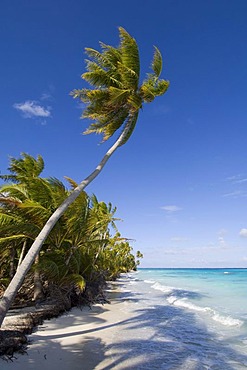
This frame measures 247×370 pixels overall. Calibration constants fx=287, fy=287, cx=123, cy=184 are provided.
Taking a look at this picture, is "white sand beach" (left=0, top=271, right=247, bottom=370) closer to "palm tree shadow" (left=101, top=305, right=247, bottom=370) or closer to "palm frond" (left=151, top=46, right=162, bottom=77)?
"palm tree shadow" (left=101, top=305, right=247, bottom=370)

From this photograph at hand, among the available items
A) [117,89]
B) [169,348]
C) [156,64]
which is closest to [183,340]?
[169,348]

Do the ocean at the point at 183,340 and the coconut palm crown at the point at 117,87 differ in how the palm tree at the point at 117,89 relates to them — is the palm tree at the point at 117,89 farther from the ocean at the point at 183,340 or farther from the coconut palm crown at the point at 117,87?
the ocean at the point at 183,340

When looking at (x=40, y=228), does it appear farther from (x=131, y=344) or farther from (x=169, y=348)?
(x=169, y=348)

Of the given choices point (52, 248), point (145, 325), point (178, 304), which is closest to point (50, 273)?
point (52, 248)

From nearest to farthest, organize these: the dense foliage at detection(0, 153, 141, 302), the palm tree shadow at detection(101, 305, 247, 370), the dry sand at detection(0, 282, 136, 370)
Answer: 1. the dry sand at detection(0, 282, 136, 370)
2. the palm tree shadow at detection(101, 305, 247, 370)
3. the dense foliage at detection(0, 153, 141, 302)

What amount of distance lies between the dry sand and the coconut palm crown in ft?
21.8

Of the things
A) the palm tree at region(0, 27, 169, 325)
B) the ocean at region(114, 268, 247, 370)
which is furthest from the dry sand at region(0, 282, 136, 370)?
the palm tree at region(0, 27, 169, 325)

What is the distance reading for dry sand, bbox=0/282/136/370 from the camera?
665 centimetres

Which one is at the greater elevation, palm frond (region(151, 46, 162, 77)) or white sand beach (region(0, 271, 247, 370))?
palm frond (region(151, 46, 162, 77))

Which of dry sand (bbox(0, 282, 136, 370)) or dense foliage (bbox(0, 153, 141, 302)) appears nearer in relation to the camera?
dry sand (bbox(0, 282, 136, 370))

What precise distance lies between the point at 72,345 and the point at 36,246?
11.3ft

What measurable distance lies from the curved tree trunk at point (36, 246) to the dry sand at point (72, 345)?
1.39 meters

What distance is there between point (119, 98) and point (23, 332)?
816 cm

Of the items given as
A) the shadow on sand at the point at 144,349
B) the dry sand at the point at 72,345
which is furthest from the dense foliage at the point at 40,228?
the shadow on sand at the point at 144,349
